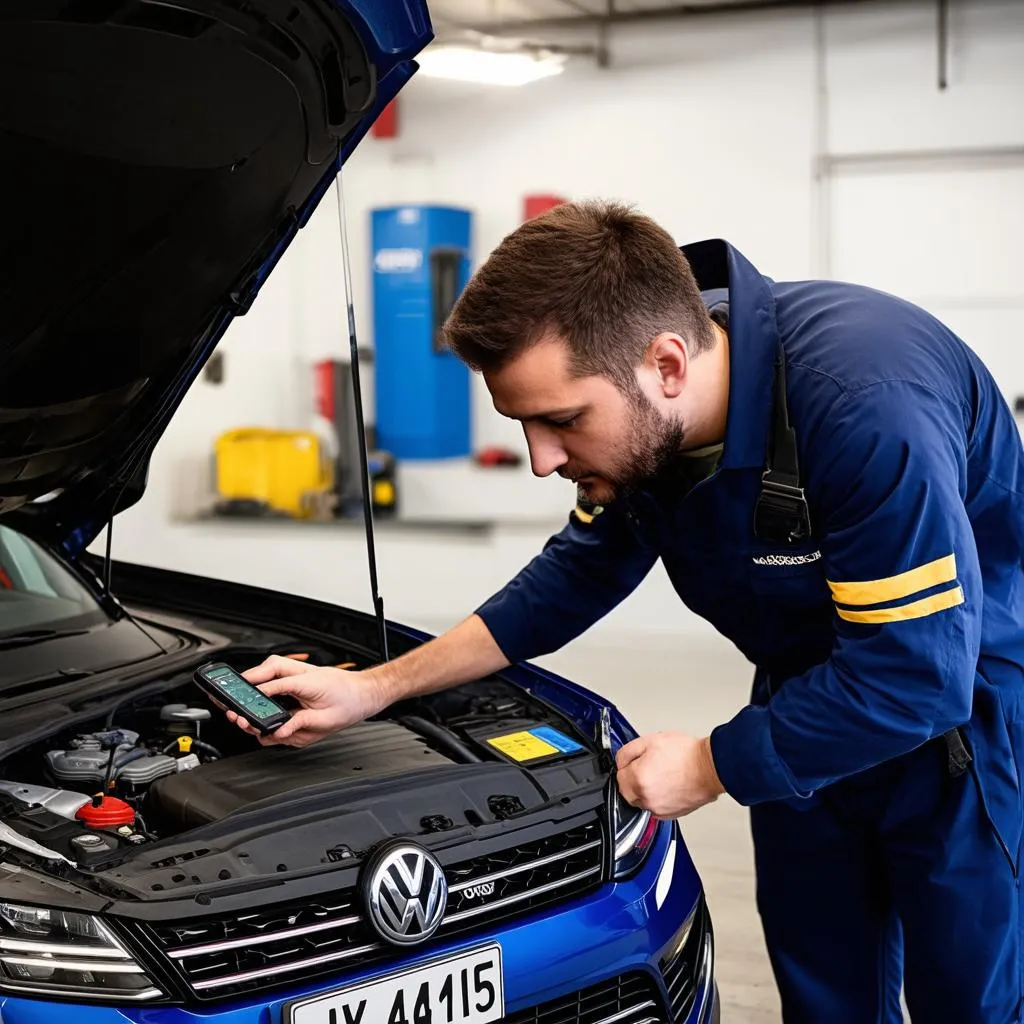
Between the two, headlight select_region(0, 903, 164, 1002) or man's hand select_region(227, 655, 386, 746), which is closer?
headlight select_region(0, 903, 164, 1002)

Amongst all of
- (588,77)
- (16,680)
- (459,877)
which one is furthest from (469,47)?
(459,877)

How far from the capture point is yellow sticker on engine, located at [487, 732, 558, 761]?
69.9 inches

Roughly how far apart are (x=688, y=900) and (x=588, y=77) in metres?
5.25

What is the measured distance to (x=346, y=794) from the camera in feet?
5.18

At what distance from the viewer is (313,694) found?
1793 millimetres

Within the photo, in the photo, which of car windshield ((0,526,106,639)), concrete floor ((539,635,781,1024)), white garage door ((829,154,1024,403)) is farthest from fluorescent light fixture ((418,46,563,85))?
car windshield ((0,526,106,639))

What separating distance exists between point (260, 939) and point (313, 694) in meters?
0.47

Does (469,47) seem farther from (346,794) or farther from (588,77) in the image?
(346,794)

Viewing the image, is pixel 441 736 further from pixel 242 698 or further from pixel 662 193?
pixel 662 193

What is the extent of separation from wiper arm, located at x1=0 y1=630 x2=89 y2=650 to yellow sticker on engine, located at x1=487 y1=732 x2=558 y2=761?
0.76 meters

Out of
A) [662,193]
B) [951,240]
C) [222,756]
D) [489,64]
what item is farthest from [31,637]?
[951,240]

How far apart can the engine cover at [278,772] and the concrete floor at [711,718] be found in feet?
3.50

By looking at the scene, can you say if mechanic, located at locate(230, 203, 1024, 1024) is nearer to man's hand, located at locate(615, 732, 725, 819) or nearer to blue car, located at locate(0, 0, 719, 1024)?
man's hand, located at locate(615, 732, 725, 819)

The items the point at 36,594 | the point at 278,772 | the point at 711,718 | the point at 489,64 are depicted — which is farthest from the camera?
the point at 489,64
